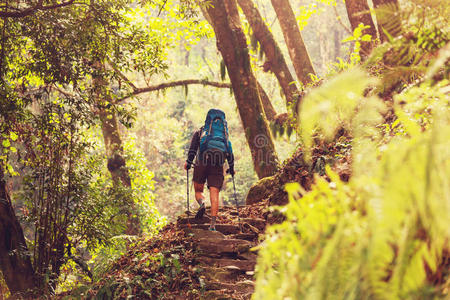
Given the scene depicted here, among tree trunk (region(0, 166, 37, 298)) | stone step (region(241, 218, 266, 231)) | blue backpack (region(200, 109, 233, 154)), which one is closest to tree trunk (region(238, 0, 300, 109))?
blue backpack (region(200, 109, 233, 154))

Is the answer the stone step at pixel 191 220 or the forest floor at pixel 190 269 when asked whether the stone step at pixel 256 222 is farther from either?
the stone step at pixel 191 220

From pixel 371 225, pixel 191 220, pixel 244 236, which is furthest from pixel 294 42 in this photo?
pixel 371 225

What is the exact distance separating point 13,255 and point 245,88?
6.13 meters

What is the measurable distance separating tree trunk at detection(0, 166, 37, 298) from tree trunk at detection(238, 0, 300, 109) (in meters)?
7.85

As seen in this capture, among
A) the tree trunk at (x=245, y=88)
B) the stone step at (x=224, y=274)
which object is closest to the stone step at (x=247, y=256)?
the stone step at (x=224, y=274)

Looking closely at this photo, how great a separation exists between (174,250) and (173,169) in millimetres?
28620

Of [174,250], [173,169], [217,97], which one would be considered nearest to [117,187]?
[174,250]

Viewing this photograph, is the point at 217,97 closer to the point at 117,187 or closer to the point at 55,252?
the point at 117,187

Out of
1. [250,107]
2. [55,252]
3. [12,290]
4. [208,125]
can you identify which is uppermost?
[250,107]

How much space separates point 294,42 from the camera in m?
11.2

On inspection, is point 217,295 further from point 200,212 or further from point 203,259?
point 200,212

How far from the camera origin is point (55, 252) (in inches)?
258

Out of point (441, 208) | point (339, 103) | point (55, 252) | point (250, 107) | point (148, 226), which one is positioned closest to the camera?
point (441, 208)

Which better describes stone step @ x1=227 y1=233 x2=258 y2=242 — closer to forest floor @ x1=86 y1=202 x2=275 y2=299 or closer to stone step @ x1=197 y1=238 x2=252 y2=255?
forest floor @ x1=86 y1=202 x2=275 y2=299
